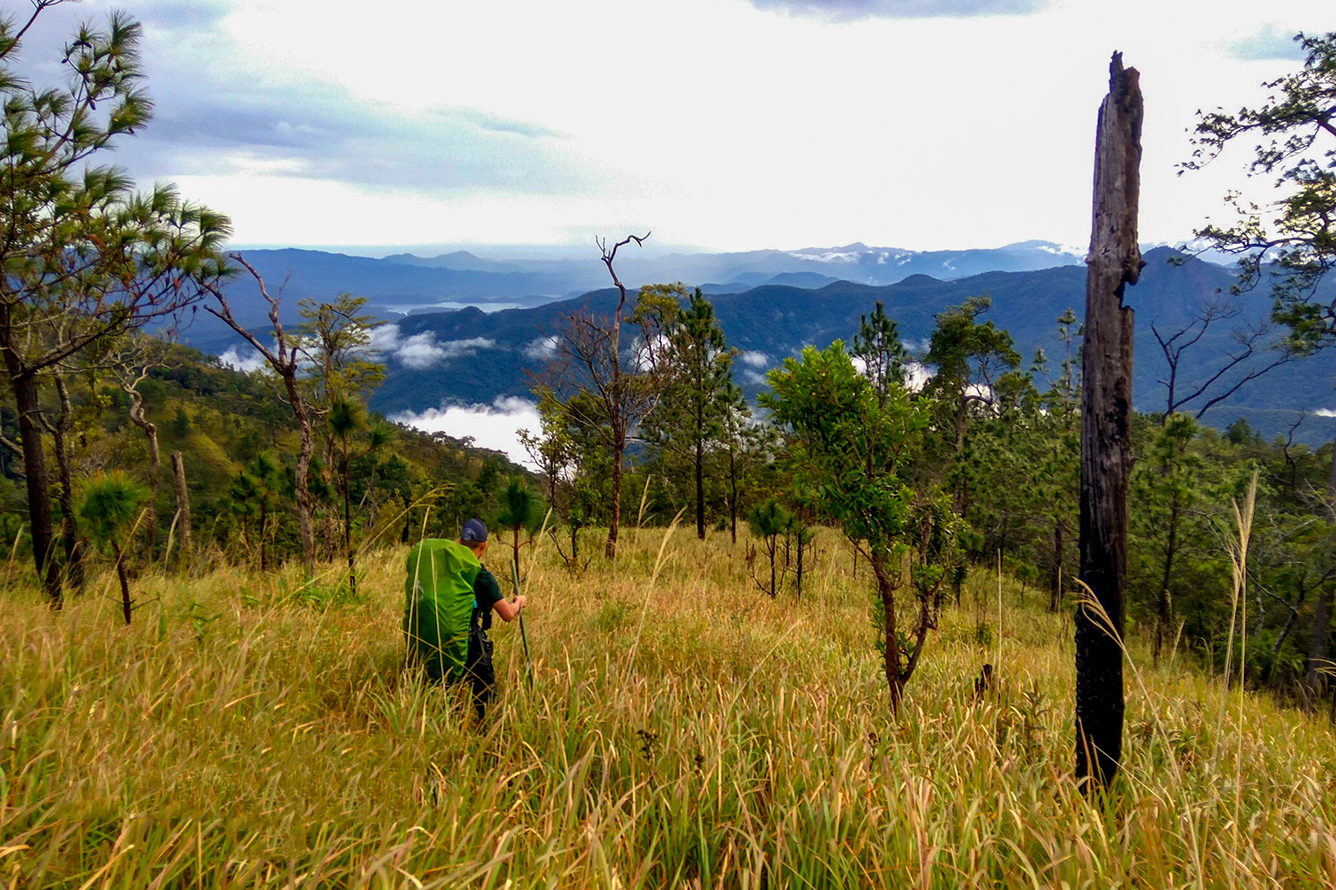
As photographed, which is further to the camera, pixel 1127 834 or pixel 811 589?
pixel 811 589

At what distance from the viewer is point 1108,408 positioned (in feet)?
9.80

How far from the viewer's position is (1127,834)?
7.00 feet

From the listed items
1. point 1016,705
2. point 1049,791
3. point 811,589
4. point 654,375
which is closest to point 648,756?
point 1049,791

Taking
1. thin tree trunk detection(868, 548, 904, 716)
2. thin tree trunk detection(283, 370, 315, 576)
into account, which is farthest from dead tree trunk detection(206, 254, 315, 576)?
thin tree trunk detection(868, 548, 904, 716)

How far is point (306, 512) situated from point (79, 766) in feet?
25.9

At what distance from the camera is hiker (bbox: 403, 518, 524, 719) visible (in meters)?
3.53

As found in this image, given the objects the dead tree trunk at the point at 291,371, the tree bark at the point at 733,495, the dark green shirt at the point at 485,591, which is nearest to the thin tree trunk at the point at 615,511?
the dead tree trunk at the point at 291,371

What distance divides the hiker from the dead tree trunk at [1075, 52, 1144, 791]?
279 centimetres

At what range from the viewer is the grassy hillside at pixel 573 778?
1.83 meters

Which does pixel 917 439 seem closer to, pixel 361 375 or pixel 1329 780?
pixel 1329 780

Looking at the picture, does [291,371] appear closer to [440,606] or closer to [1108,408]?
[440,606]

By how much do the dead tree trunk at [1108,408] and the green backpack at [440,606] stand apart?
121 inches

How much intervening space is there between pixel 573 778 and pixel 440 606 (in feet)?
4.98

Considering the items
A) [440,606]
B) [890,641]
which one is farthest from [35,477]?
[890,641]
